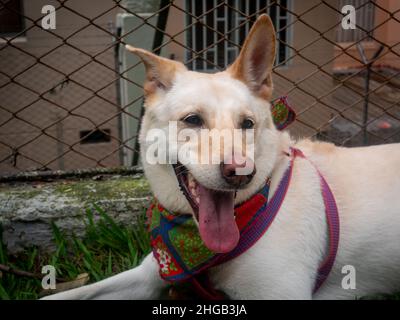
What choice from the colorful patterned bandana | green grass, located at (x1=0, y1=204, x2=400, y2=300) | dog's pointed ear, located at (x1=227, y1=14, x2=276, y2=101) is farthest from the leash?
green grass, located at (x1=0, y1=204, x2=400, y2=300)

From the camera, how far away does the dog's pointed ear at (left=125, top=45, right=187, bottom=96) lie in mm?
1985

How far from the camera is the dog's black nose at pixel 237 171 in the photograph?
160 cm

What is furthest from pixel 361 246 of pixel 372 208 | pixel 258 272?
pixel 258 272

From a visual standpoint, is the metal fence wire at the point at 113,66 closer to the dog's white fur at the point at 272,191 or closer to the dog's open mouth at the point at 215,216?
the dog's white fur at the point at 272,191

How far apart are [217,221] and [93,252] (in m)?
0.99

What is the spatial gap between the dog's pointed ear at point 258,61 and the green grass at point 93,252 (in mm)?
1001

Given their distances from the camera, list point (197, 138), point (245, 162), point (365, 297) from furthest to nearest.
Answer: point (365, 297)
point (197, 138)
point (245, 162)

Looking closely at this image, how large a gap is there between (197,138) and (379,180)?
850 mm

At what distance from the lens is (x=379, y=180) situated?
6.87ft

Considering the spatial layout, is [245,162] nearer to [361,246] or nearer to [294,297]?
[294,297]

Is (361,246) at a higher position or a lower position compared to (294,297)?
higher

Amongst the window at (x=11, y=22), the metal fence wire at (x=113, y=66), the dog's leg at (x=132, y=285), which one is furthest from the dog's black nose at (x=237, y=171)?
the window at (x=11, y=22)

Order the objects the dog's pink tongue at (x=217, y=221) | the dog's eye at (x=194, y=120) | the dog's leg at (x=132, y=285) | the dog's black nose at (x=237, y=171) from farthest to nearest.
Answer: the dog's leg at (x=132, y=285), the dog's eye at (x=194, y=120), the dog's pink tongue at (x=217, y=221), the dog's black nose at (x=237, y=171)

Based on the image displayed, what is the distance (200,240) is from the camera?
1879 millimetres
